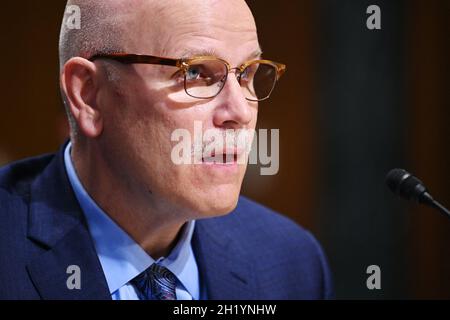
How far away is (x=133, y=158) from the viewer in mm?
1187

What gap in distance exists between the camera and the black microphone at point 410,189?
1098 millimetres

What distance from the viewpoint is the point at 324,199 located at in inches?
89.2

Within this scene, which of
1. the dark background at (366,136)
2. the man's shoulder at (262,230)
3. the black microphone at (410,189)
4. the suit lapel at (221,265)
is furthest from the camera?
the dark background at (366,136)

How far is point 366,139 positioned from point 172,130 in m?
1.16

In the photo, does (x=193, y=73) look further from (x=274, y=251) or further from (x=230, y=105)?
(x=274, y=251)

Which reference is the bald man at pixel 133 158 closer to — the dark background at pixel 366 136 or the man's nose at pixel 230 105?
the man's nose at pixel 230 105

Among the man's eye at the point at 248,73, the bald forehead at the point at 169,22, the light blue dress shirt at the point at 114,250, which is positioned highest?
the bald forehead at the point at 169,22

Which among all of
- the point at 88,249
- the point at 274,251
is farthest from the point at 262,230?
the point at 88,249

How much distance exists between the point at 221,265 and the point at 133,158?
37cm

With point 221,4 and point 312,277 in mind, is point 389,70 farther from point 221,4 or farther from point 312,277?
point 221,4

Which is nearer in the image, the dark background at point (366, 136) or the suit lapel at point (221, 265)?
the suit lapel at point (221, 265)

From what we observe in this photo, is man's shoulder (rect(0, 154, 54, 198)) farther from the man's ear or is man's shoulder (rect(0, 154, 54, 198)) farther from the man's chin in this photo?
the man's chin

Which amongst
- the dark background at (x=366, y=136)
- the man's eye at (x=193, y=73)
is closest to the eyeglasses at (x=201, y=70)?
the man's eye at (x=193, y=73)
